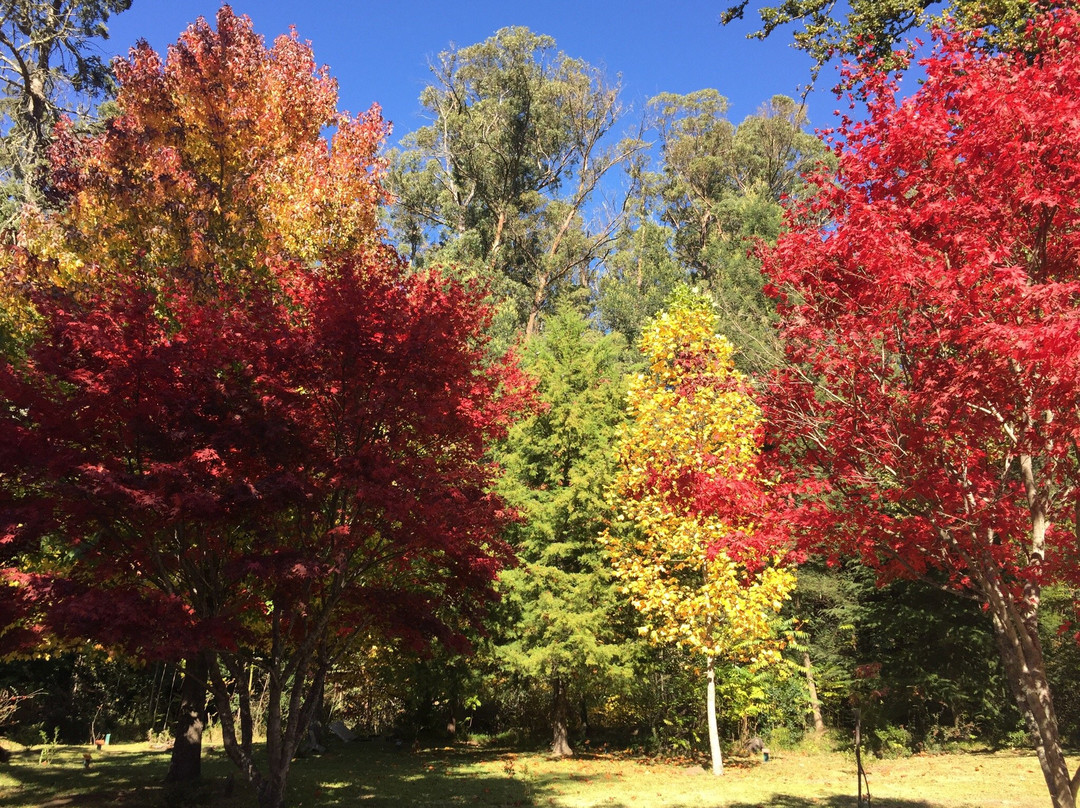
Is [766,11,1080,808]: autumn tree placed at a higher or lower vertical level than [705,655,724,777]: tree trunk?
higher

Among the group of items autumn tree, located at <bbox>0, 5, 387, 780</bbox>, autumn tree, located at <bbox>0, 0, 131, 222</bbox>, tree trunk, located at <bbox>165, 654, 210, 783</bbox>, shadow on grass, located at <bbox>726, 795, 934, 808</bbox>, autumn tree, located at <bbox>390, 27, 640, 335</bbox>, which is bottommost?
shadow on grass, located at <bbox>726, 795, 934, 808</bbox>

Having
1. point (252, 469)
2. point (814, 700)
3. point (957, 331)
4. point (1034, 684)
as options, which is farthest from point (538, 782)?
point (957, 331)

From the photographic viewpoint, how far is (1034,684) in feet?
17.4

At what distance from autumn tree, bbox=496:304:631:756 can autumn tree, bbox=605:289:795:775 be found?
1095 mm

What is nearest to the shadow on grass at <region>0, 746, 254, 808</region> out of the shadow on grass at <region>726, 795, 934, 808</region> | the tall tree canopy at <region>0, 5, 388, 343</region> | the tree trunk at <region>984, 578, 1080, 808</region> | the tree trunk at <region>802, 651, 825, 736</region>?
the tall tree canopy at <region>0, 5, 388, 343</region>

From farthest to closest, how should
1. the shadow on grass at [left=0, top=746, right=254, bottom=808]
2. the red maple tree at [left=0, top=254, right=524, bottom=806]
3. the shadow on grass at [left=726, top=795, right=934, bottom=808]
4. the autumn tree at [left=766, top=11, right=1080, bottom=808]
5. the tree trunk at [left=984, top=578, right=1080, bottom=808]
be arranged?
the shadow on grass at [left=726, top=795, right=934, bottom=808]
the shadow on grass at [left=0, top=746, right=254, bottom=808]
the red maple tree at [left=0, top=254, right=524, bottom=806]
the tree trunk at [left=984, top=578, right=1080, bottom=808]
the autumn tree at [left=766, top=11, right=1080, bottom=808]

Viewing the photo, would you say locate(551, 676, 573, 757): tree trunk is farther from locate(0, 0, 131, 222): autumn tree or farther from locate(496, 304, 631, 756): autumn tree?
locate(0, 0, 131, 222): autumn tree

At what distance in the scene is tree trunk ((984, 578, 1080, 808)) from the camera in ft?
17.0

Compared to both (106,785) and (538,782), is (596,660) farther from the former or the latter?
(106,785)

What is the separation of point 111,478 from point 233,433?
103 centimetres

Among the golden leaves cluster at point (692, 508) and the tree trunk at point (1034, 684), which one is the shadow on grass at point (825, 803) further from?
the tree trunk at point (1034, 684)

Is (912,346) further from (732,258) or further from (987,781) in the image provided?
(732,258)

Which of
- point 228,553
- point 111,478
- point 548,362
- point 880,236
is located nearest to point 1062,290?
point 880,236

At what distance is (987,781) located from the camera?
11.4 m
